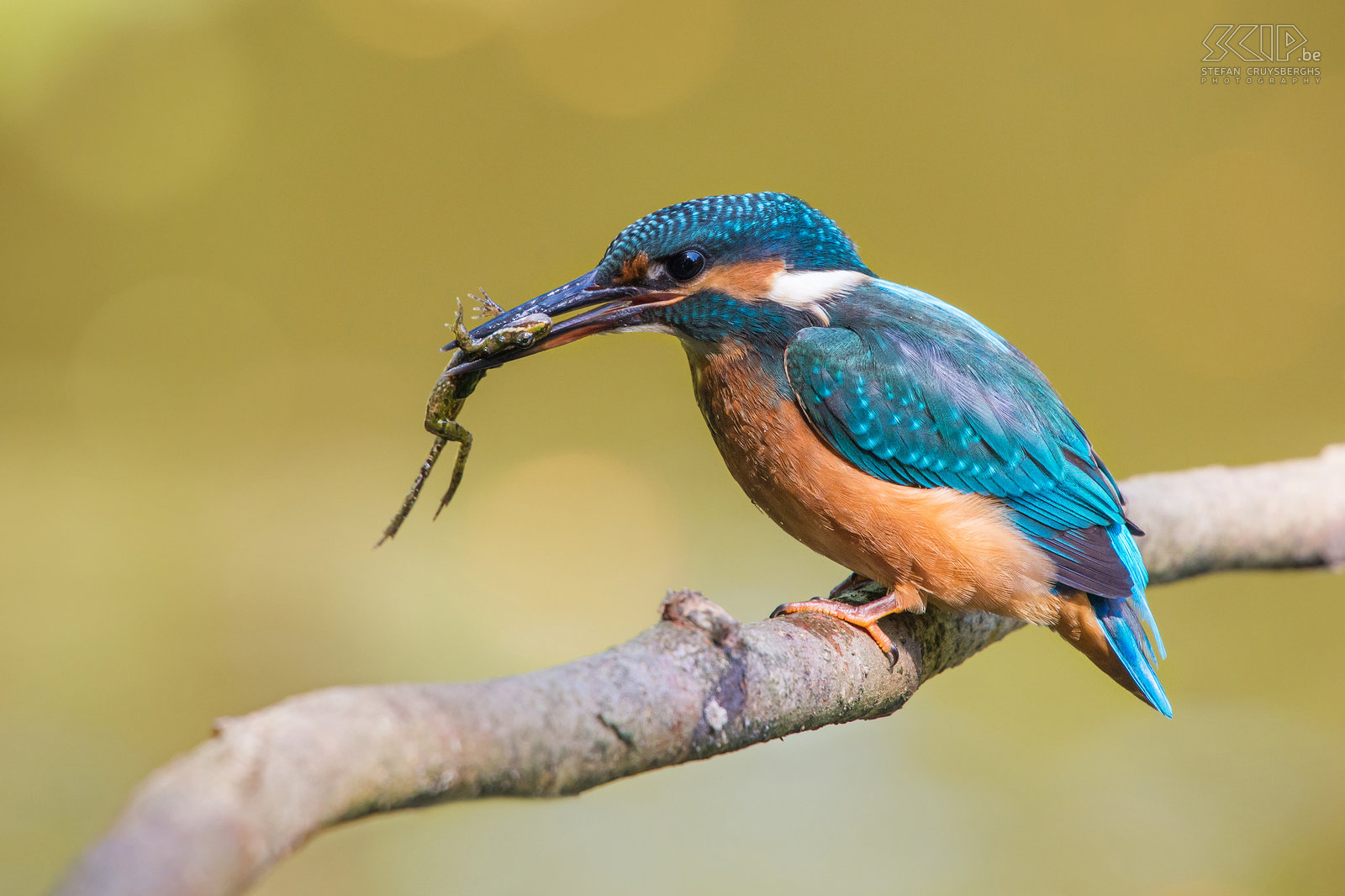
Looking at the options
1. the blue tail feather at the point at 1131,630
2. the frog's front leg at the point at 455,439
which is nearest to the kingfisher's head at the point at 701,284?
the frog's front leg at the point at 455,439

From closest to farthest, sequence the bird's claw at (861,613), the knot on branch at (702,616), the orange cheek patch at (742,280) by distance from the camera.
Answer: the knot on branch at (702,616) → the bird's claw at (861,613) → the orange cheek patch at (742,280)

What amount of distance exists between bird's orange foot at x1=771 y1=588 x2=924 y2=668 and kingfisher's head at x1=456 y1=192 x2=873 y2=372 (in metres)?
0.38

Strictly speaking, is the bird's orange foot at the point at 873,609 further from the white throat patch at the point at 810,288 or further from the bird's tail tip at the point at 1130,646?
the white throat patch at the point at 810,288

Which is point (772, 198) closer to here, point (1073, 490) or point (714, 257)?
point (714, 257)

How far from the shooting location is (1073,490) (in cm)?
146

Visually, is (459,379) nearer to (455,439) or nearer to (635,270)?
(455,439)

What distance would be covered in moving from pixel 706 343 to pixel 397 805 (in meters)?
0.95

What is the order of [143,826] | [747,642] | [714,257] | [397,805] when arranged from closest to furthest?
[143,826]
[397,805]
[747,642]
[714,257]

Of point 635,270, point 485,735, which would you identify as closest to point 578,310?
point 635,270

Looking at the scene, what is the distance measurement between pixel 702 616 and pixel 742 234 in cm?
74

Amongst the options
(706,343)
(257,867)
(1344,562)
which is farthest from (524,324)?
(1344,562)

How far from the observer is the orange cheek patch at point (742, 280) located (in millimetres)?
1507

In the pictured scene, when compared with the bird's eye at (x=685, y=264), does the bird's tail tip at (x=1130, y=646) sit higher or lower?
lower

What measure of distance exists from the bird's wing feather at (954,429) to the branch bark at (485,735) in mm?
254
